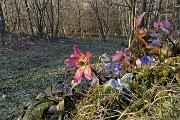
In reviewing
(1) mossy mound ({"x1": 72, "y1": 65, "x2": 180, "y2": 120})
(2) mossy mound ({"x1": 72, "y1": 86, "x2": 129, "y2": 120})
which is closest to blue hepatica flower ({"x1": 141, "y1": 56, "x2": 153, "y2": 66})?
(1) mossy mound ({"x1": 72, "y1": 65, "x2": 180, "y2": 120})

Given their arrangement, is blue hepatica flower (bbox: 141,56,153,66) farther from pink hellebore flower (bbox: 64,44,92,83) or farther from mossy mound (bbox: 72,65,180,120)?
pink hellebore flower (bbox: 64,44,92,83)

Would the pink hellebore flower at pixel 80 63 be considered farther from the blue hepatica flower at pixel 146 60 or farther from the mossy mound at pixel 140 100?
the blue hepatica flower at pixel 146 60

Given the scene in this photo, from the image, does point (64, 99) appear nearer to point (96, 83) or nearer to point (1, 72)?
point (96, 83)

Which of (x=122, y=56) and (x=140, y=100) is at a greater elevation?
(x=122, y=56)

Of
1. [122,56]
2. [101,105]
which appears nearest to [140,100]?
[101,105]

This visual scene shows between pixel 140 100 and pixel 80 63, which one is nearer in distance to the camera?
pixel 140 100

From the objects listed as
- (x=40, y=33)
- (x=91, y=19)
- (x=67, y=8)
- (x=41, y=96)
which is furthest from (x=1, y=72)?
(x=91, y=19)

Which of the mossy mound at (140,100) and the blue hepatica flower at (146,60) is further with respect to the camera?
the blue hepatica flower at (146,60)

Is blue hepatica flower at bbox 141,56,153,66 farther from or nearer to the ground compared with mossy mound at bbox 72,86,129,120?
farther from the ground

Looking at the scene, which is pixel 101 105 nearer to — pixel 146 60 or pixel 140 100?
pixel 140 100

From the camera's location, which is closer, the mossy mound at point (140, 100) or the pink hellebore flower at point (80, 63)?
the mossy mound at point (140, 100)

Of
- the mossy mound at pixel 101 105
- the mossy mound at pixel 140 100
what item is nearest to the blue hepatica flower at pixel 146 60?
the mossy mound at pixel 140 100

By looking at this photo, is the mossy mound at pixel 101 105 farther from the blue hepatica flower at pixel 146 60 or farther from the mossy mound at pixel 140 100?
the blue hepatica flower at pixel 146 60

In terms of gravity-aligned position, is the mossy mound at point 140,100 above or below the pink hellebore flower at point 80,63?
below
